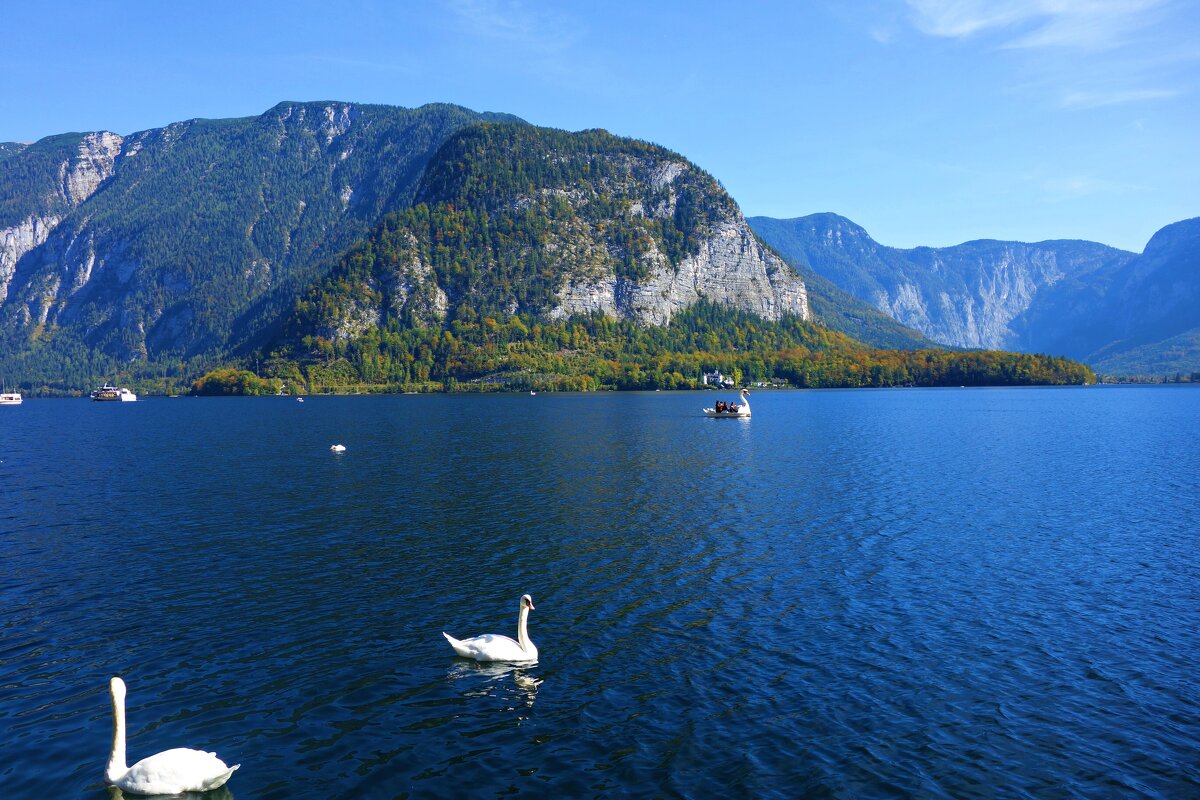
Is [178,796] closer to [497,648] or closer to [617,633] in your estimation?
[497,648]

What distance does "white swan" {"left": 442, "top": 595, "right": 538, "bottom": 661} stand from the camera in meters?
27.6

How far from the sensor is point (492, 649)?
27.6m

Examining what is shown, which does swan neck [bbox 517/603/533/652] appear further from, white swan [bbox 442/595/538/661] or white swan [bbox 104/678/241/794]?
white swan [bbox 104/678/241/794]

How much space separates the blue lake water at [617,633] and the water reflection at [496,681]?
0.47 feet

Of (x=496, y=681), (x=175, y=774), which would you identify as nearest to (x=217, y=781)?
(x=175, y=774)

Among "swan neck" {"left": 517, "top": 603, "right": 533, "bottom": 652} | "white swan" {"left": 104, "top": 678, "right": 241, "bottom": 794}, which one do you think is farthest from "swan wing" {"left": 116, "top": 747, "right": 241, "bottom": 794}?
"swan neck" {"left": 517, "top": 603, "right": 533, "bottom": 652}

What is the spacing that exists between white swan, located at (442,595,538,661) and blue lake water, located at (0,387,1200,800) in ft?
2.35

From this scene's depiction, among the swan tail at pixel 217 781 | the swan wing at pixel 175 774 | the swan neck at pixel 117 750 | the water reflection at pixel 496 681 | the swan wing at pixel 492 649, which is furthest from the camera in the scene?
the swan wing at pixel 492 649

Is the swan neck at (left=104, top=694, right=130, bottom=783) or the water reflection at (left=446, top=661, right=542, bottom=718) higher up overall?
the swan neck at (left=104, top=694, right=130, bottom=783)

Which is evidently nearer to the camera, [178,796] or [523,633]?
[178,796]

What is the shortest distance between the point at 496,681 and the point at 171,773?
10610 millimetres

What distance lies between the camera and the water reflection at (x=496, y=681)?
2533 cm

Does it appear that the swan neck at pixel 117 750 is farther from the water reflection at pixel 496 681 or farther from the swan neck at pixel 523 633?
the swan neck at pixel 523 633

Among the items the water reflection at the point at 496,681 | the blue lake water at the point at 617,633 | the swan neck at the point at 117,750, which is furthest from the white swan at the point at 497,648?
the swan neck at the point at 117,750
